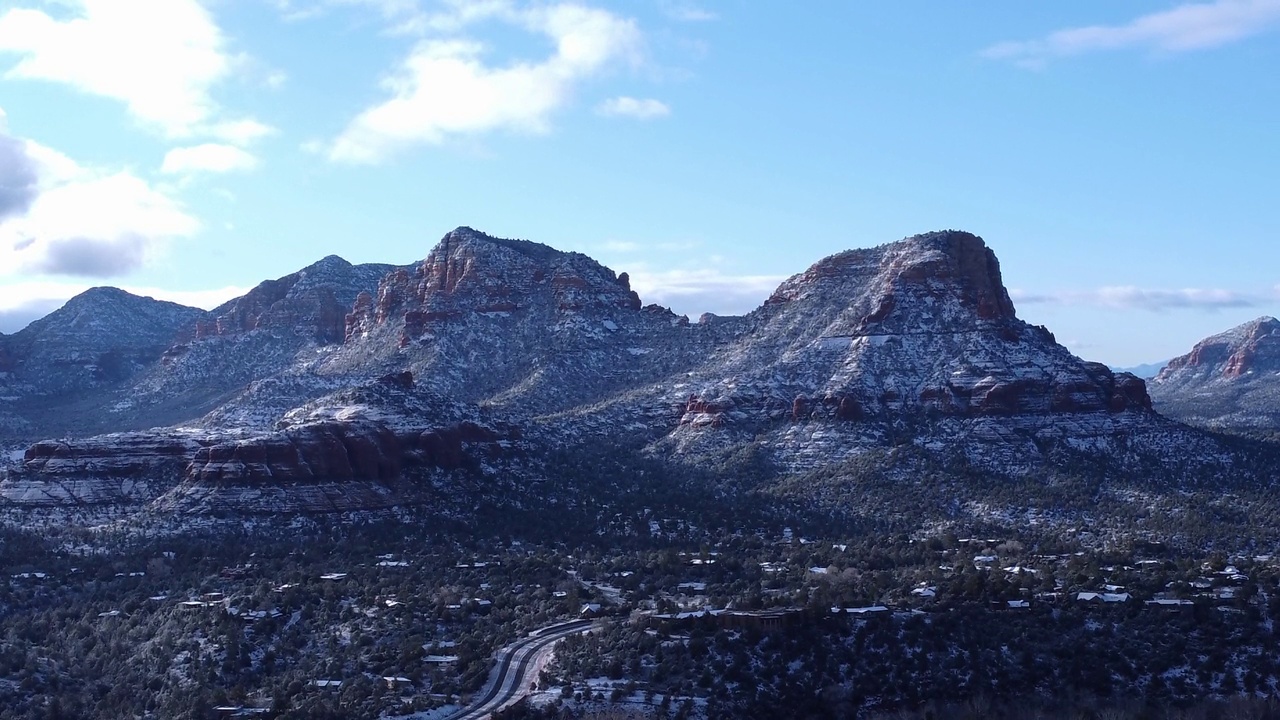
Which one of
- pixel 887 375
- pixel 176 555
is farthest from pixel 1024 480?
pixel 176 555

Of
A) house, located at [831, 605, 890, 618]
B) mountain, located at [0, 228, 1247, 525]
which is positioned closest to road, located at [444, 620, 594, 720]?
house, located at [831, 605, 890, 618]

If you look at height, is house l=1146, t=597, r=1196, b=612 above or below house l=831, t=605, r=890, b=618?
below

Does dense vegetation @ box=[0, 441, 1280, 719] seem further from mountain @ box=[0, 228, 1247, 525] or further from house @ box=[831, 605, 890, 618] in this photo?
mountain @ box=[0, 228, 1247, 525]

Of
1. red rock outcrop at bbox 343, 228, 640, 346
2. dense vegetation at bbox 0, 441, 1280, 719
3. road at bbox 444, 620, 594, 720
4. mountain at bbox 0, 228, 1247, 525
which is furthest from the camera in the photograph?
red rock outcrop at bbox 343, 228, 640, 346

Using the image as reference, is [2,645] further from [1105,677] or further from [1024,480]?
[1024,480]

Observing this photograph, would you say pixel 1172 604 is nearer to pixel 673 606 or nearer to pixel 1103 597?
pixel 1103 597

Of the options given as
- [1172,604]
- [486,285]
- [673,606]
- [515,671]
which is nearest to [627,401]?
[486,285]
